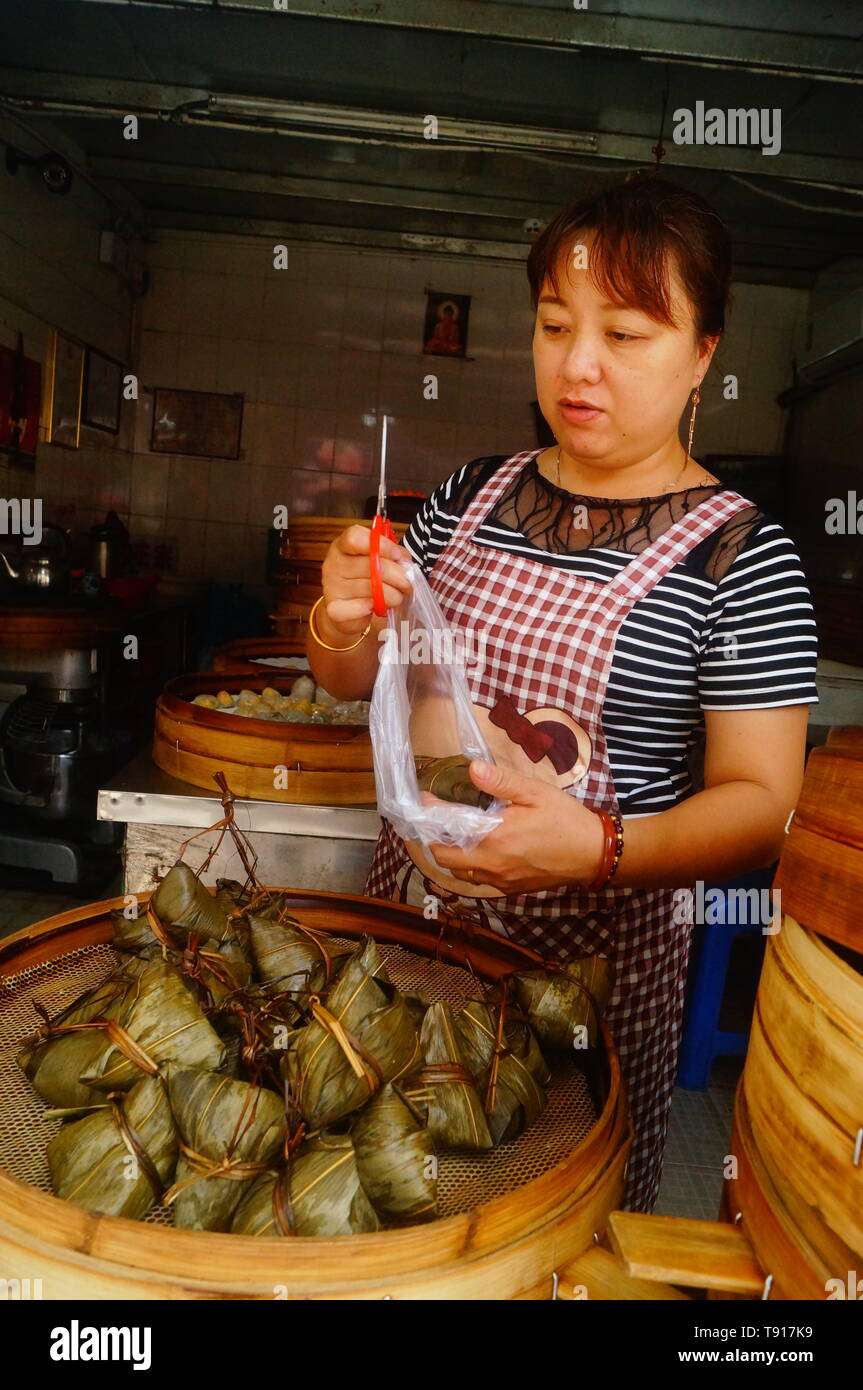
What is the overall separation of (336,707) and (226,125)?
386 cm

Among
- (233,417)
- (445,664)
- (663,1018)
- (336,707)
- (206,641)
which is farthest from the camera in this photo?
(233,417)

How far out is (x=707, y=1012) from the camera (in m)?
3.38

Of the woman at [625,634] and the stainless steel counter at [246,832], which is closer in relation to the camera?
the woman at [625,634]

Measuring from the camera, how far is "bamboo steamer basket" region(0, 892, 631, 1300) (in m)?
0.77

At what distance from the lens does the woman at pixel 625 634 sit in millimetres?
1316

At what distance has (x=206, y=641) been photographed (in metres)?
7.14

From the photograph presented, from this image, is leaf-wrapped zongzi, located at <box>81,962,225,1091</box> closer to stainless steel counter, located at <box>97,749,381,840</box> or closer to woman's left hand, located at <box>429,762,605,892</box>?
woman's left hand, located at <box>429,762,605,892</box>

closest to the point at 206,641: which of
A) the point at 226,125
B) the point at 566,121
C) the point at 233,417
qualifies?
the point at 233,417

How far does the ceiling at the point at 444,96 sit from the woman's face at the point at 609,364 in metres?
3.34

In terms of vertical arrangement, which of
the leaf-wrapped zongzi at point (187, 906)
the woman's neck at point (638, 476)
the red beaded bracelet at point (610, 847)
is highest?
the woman's neck at point (638, 476)

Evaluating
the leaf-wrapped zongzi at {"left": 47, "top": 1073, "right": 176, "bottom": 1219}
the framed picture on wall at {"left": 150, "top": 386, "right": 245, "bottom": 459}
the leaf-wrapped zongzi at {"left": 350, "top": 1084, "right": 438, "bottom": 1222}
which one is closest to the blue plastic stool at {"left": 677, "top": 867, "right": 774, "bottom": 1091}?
the leaf-wrapped zongzi at {"left": 350, "top": 1084, "right": 438, "bottom": 1222}

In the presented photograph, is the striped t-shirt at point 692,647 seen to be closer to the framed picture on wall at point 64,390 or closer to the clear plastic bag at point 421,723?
the clear plastic bag at point 421,723

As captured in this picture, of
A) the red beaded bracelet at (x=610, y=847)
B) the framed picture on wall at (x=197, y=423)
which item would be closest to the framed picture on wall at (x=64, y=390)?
the framed picture on wall at (x=197, y=423)
